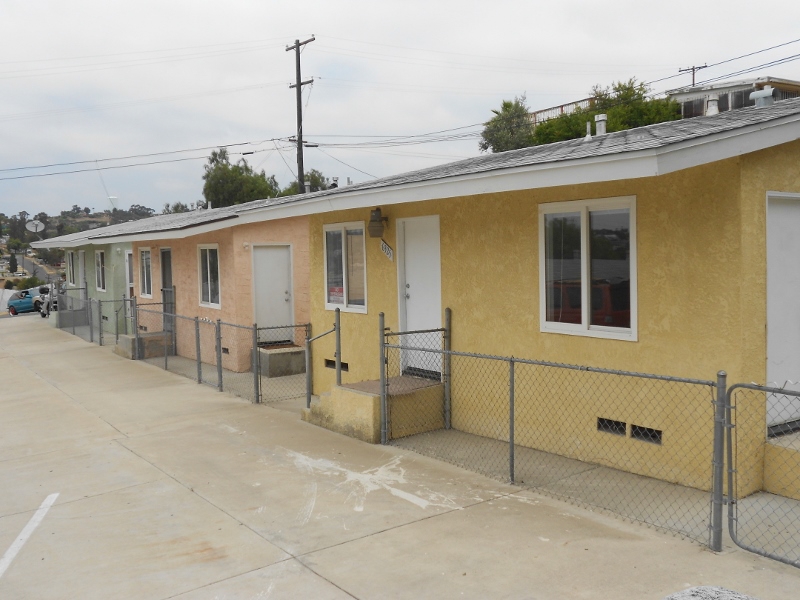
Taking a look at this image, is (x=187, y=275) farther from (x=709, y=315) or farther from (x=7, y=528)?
(x=709, y=315)

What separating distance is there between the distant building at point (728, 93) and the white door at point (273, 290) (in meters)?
9.58

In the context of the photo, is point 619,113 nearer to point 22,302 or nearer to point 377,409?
→ point 377,409

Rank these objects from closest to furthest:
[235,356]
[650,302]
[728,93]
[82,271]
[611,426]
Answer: [650,302] → [611,426] → [235,356] → [728,93] → [82,271]

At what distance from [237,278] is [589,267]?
8.53 meters

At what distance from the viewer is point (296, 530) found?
568cm

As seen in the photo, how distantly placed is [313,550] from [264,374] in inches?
334

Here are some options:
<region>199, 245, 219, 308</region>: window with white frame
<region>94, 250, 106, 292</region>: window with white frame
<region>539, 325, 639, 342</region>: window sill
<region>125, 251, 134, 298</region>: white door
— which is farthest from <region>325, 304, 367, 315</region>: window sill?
<region>94, 250, 106, 292</region>: window with white frame

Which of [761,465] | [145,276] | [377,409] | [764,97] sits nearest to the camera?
[761,465]

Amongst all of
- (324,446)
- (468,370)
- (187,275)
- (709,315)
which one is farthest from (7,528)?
(187,275)

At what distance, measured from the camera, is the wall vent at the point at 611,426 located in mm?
6855

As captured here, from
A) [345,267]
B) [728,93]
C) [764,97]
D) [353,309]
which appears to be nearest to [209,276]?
[345,267]

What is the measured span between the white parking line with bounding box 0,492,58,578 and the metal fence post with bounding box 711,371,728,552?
4.97 m

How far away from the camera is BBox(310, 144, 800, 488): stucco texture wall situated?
19.5 ft

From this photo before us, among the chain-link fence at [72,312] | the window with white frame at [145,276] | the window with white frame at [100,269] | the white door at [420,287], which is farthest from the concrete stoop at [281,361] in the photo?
the window with white frame at [100,269]
